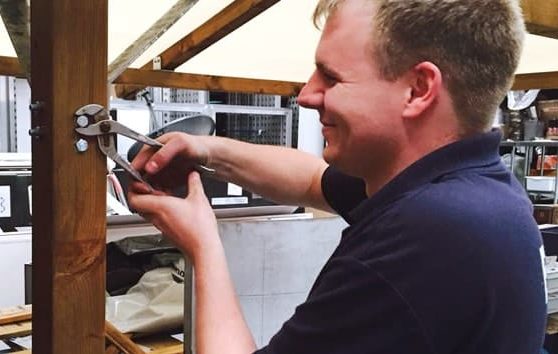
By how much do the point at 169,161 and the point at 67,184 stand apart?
22cm

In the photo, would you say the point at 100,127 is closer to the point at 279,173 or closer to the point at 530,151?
the point at 279,173

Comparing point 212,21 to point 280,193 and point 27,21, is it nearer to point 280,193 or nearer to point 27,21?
point 280,193

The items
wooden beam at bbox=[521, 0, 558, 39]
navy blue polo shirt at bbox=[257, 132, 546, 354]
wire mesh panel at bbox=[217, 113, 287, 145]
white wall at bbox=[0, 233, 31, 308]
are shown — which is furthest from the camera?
wire mesh panel at bbox=[217, 113, 287, 145]

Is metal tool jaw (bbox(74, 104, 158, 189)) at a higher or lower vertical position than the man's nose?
lower

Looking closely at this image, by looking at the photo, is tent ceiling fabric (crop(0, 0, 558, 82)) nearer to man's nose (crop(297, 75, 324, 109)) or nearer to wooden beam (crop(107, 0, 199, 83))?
wooden beam (crop(107, 0, 199, 83))

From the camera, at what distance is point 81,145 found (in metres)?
0.71

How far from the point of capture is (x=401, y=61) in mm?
665

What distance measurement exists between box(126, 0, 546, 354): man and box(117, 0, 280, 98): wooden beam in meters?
1.04

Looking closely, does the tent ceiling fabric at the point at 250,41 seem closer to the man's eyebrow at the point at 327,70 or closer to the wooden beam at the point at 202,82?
the wooden beam at the point at 202,82

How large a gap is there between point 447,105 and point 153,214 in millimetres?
437


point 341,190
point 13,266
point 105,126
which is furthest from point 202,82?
point 105,126

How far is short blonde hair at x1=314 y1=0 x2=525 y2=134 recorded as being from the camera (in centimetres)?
64

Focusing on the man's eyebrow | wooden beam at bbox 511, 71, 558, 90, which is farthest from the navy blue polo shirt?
wooden beam at bbox 511, 71, 558, 90

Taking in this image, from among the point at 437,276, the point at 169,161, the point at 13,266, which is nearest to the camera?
the point at 437,276
